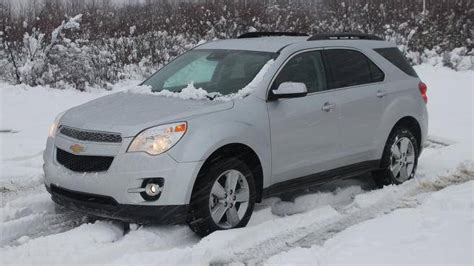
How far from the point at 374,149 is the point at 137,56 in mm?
10101

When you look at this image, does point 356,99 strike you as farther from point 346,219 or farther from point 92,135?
point 92,135

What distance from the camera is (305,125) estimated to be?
5.41 m

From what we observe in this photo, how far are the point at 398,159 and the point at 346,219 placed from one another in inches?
63.0

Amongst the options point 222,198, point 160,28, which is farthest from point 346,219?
point 160,28

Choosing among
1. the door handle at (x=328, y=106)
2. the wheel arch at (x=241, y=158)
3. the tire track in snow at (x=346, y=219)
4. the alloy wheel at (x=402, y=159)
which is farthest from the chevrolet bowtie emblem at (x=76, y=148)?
the alloy wheel at (x=402, y=159)

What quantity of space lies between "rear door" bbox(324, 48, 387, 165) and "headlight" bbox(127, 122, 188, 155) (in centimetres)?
192

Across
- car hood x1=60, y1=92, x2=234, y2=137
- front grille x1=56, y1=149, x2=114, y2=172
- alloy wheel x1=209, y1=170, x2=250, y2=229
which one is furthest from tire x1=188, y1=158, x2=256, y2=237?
front grille x1=56, y1=149, x2=114, y2=172

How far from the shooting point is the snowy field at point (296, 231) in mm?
4242

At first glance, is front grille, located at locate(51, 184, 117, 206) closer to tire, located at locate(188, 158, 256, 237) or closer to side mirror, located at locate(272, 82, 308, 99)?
tire, located at locate(188, 158, 256, 237)

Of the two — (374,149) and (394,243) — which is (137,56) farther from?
(394,243)

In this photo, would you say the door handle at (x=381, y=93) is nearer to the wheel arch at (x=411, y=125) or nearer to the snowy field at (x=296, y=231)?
the wheel arch at (x=411, y=125)

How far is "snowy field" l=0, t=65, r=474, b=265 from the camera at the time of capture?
4.24 meters

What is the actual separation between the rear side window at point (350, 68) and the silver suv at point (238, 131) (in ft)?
0.04

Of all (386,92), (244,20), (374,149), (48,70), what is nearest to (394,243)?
A: (374,149)
